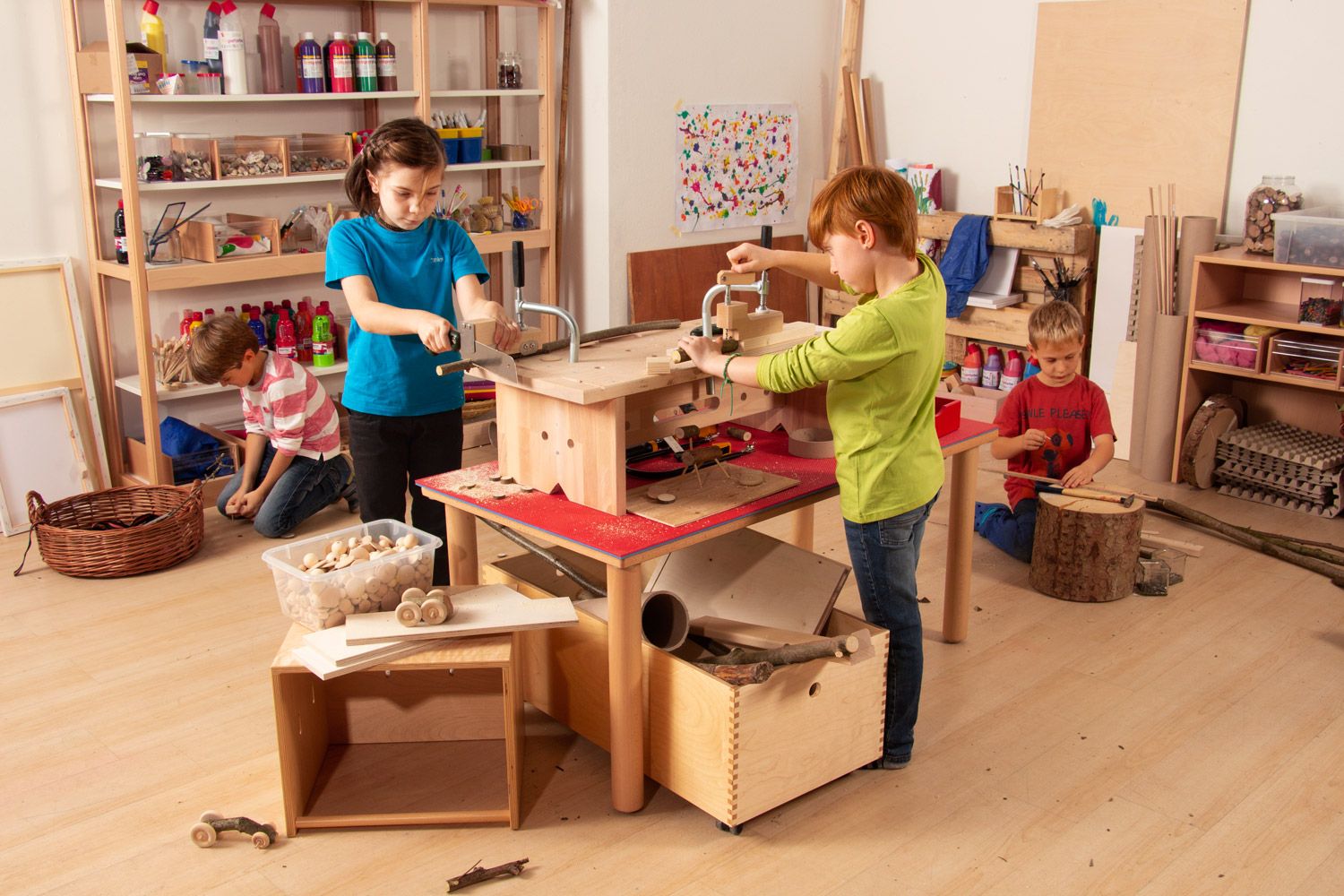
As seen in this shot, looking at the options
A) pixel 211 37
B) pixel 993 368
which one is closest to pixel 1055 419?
pixel 993 368

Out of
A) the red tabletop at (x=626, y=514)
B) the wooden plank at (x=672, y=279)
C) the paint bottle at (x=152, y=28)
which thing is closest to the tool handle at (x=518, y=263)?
the red tabletop at (x=626, y=514)

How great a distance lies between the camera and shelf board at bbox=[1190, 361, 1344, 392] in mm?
4824

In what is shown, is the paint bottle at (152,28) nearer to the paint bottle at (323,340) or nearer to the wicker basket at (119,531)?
the paint bottle at (323,340)

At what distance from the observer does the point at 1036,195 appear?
19.6ft

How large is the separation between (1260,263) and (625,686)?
344 centimetres

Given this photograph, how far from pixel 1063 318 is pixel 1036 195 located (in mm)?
1886

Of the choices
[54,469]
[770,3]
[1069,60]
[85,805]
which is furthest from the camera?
[770,3]

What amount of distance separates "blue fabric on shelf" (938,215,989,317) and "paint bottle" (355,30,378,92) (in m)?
2.78

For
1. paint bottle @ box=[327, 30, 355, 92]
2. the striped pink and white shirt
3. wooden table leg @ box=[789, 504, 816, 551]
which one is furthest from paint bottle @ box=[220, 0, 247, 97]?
wooden table leg @ box=[789, 504, 816, 551]

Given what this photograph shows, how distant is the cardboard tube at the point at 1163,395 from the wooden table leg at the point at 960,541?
6.19ft

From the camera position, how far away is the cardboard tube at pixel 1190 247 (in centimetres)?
510

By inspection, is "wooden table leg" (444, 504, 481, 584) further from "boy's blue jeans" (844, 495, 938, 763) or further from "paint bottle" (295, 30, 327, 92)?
"paint bottle" (295, 30, 327, 92)

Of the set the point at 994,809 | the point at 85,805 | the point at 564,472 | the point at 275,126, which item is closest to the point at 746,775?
the point at 994,809

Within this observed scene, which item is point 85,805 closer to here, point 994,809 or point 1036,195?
point 994,809
